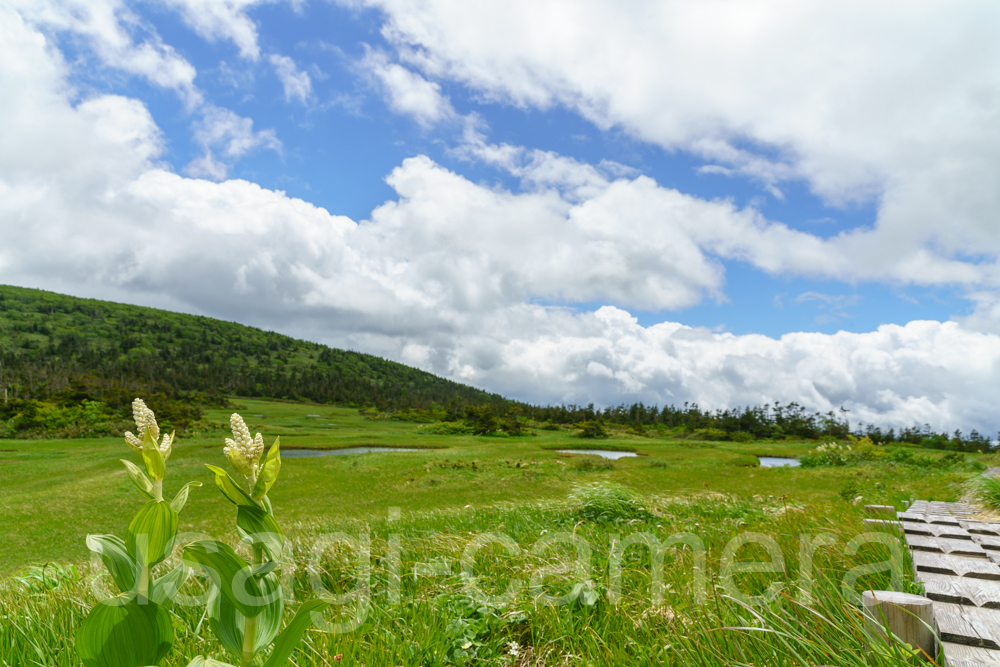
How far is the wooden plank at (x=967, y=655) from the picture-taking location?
7.86 feet

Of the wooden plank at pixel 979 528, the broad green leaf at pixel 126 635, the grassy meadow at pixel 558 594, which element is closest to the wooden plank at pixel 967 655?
the grassy meadow at pixel 558 594

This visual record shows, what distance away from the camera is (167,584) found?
1918mm

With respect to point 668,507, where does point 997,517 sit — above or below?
above

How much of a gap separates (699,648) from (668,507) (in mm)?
7477

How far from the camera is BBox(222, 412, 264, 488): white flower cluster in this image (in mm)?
1627

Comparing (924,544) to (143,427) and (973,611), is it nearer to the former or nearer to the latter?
(973,611)

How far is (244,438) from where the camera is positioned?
168cm

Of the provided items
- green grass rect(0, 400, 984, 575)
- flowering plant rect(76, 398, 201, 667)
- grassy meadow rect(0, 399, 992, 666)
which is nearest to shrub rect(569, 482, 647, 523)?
grassy meadow rect(0, 399, 992, 666)

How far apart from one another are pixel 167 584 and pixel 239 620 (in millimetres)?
343

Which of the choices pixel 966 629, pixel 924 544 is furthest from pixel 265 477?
pixel 924 544

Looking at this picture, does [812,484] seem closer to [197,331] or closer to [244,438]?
[244,438]

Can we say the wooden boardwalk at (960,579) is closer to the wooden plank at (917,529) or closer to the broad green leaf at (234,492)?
the wooden plank at (917,529)

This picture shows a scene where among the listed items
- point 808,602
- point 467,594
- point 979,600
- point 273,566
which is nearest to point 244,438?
point 273,566

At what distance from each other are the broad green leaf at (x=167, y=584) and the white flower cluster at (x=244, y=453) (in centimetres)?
61
